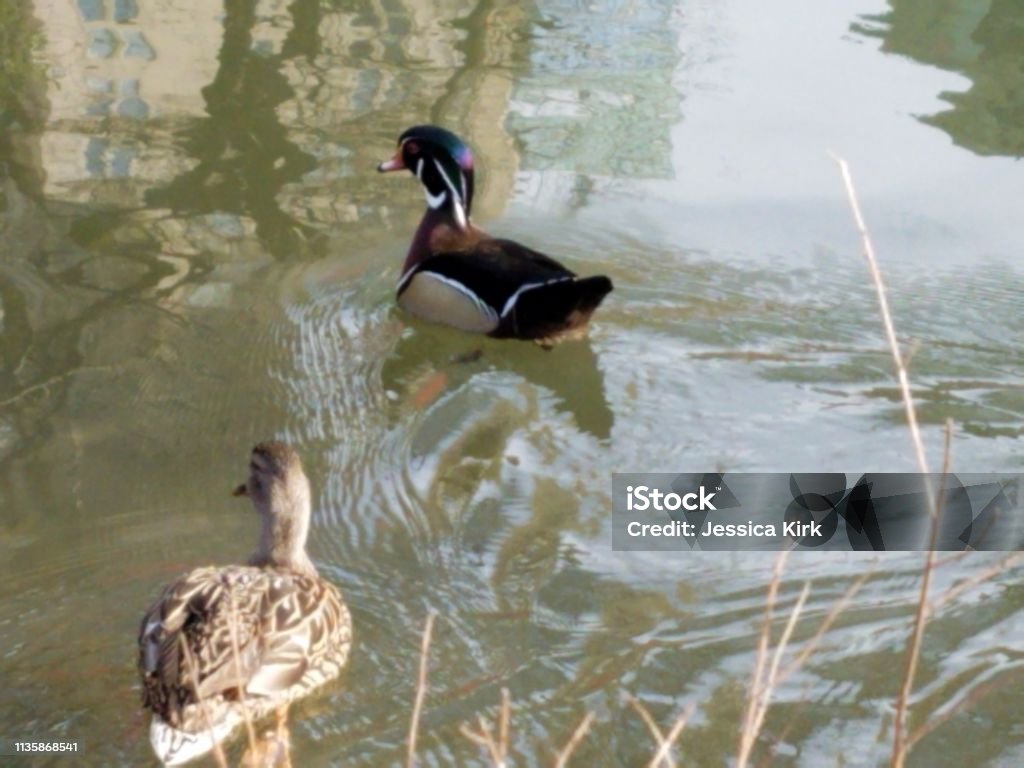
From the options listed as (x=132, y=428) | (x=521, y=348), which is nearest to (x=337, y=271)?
(x=521, y=348)

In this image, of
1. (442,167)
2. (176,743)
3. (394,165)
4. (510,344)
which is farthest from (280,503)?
(394,165)

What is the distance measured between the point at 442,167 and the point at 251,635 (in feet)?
12.9

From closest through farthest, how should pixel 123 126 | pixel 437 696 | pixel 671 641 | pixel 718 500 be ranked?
1. pixel 437 696
2. pixel 671 641
3. pixel 718 500
4. pixel 123 126

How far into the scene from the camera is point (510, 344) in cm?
686

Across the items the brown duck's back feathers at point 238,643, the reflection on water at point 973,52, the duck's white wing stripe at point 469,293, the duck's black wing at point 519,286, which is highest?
the reflection on water at point 973,52

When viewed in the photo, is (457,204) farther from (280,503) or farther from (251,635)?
(251,635)

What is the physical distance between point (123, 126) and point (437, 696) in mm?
5335

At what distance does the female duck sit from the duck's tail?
81.5 inches

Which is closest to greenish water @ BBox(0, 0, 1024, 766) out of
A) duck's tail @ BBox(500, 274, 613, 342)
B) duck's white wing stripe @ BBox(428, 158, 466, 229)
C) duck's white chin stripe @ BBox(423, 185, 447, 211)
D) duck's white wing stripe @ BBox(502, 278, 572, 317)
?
duck's tail @ BBox(500, 274, 613, 342)

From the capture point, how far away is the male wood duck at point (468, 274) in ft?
21.1

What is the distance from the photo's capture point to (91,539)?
482 centimetres

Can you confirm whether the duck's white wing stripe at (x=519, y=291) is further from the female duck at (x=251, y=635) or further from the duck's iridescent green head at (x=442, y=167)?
the female duck at (x=251, y=635)

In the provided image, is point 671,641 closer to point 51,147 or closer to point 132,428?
point 132,428

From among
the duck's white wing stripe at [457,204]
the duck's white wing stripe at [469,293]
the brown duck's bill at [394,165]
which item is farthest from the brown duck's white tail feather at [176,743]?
the brown duck's bill at [394,165]
